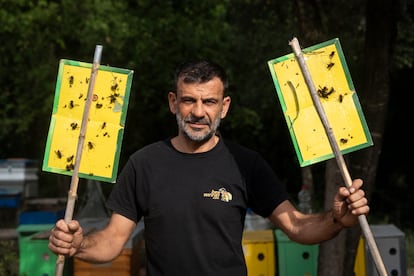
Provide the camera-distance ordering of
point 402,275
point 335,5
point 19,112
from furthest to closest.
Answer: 1. point 19,112
2. point 335,5
3. point 402,275

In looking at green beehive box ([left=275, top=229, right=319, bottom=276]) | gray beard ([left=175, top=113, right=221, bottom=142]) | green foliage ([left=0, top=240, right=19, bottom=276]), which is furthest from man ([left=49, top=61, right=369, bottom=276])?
green foliage ([left=0, top=240, right=19, bottom=276])

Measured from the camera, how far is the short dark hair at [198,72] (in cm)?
375

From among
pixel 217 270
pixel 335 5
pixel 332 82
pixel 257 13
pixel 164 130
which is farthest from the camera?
Result: pixel 164 130

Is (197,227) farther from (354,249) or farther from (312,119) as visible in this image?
(354,249)

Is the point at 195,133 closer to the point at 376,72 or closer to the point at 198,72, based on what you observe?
the point at 198,72

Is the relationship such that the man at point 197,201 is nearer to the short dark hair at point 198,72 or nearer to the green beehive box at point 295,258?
the short dark hair at point 198,72

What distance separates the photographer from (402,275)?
8039mm

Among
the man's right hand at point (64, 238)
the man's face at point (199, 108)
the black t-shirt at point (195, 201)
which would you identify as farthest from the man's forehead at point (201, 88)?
the man's right hand at point (64, 238)

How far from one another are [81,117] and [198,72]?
60 centimetres

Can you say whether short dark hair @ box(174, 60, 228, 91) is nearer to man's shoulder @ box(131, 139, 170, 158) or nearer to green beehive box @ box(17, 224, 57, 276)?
man's shoulder @ box(131, 139, 170, 158)

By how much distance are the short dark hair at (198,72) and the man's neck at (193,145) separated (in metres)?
0.25

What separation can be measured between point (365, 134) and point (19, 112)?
16740mm

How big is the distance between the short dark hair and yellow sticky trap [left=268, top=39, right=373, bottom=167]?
233mm

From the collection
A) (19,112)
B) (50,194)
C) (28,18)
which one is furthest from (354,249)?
(50,194)
